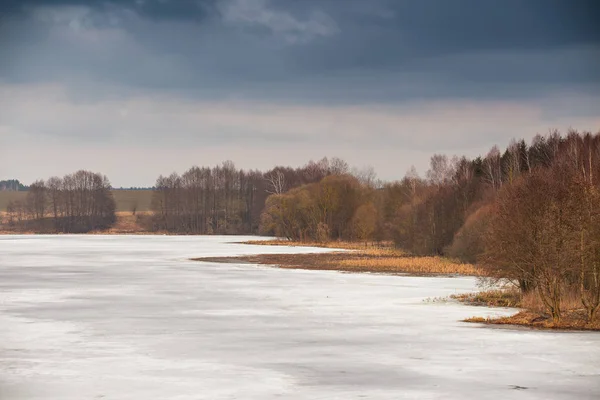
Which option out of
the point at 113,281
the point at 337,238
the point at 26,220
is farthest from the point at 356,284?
the point at 26,220

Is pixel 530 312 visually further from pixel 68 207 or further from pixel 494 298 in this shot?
pixel 68 207

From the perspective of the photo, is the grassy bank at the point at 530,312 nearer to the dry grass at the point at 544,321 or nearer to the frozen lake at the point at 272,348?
the dry grass at the point at 544,321

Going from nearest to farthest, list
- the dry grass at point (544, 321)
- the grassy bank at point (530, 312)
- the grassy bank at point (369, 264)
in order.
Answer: the dry grass at point (544, 321) → the grassy bank at point (530, 312) → the grassy bank at point (369, 264)

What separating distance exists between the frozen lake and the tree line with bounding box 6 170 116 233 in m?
124

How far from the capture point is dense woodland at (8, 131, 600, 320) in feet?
65.9

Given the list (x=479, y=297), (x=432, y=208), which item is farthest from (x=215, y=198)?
(x=479, y=297)

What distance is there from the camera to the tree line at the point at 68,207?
150 metres

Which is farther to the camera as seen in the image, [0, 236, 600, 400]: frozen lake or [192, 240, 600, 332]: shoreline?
[192, 240, 600, 332]: shoreline

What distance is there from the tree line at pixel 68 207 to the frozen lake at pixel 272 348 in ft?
407

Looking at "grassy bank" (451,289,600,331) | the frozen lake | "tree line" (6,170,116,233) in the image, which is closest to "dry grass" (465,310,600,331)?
"grassy bank" (451,289,600,331)

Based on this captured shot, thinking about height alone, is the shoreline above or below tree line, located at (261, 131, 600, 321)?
below

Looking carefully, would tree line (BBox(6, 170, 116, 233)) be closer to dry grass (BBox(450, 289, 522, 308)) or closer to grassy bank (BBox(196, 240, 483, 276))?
grassy bank (BBox(196, 240, 483, 276))

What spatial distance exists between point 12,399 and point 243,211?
129 meters

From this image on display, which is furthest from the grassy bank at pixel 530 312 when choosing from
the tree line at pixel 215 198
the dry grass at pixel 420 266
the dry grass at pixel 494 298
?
the tree line at pixel 215 198
